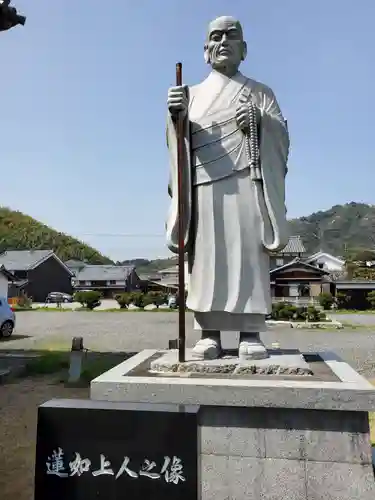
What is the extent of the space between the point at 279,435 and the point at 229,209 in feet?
5.96

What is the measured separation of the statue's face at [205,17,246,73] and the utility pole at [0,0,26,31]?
6.58 meters

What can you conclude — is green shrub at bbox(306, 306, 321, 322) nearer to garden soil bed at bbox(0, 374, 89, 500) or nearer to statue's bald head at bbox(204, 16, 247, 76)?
garden soil bed at bbox(0, 374, 89, 500)

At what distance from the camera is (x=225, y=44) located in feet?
13.3

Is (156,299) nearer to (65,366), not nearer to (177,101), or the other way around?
(65,366)

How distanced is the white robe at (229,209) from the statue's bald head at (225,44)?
6.2 inches

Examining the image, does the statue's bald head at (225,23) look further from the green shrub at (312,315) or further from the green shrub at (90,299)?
the green shrub at (90,299)

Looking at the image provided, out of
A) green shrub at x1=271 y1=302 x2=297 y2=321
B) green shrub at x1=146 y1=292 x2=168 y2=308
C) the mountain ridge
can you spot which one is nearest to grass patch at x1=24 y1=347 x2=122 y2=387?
green shrub at x1=271 y1=302 x2=297 y2=321

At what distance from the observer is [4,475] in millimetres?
4254

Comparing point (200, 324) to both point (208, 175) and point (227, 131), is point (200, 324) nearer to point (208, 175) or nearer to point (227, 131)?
point (208, 175)

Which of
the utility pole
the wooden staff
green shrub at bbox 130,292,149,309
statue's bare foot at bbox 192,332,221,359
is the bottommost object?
green shrub at bbox 130,292,149,309

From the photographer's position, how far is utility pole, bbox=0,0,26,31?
8.85 metres

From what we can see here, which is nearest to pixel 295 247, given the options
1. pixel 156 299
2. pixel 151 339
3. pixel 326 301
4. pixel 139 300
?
pixel 326 301

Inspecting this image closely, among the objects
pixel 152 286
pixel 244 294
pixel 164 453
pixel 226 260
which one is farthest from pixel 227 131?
pixel 152 286

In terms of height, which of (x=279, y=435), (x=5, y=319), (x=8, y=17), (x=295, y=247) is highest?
(x=8, y=17)
